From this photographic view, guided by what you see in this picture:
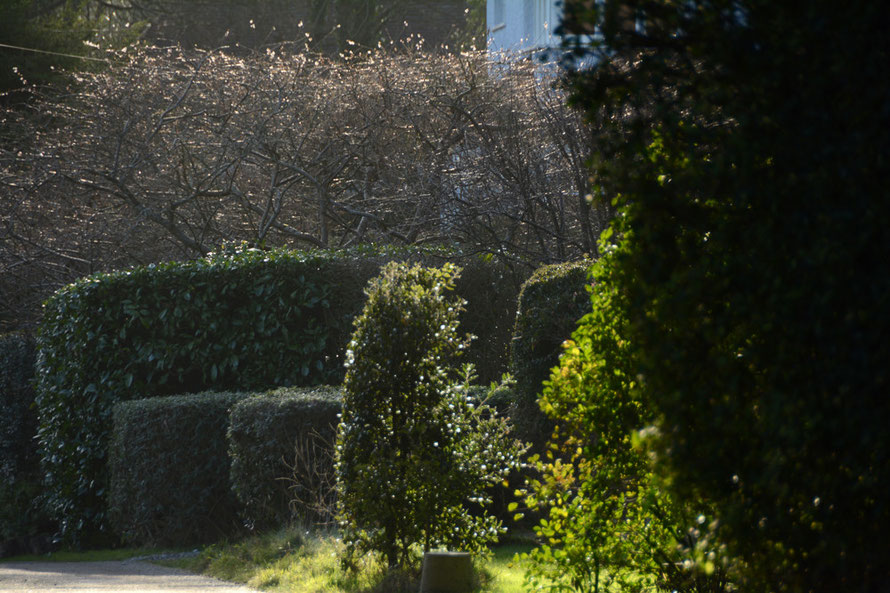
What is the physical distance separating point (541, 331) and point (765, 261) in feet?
20.6

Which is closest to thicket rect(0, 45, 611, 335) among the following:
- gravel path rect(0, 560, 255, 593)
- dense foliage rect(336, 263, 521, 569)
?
gravel path rect(0, 560, 255, 593)

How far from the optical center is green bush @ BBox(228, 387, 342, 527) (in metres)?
9.83

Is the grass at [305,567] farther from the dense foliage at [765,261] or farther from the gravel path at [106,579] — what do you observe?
the dense foliage at [765,261]

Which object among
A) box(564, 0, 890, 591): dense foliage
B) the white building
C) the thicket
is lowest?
box(564, 0, 890, 591): dense foliage

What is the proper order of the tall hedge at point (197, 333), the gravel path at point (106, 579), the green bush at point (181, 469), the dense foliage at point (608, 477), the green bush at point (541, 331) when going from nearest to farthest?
the dense foliage at point (608, 477) < the gravel path at point (106, 579) < the green bush at point (541, 331) < the green bush at point (181, 469) < the tall hedge at point (197, 333)

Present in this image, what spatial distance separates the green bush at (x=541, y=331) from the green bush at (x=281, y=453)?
1725 millimetres

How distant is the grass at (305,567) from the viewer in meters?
7.28

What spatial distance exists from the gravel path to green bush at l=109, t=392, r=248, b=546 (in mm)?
735

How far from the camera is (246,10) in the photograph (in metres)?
26.4

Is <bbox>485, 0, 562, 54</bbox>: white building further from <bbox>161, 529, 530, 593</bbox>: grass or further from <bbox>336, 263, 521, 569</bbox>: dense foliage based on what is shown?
<bbox>336, 263, 521, 569</bbox>: dense foliage

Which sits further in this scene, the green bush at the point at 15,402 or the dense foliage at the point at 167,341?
the green bush at the point at 15,402

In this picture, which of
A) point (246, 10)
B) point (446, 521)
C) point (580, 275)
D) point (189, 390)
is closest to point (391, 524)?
point (446, 521)

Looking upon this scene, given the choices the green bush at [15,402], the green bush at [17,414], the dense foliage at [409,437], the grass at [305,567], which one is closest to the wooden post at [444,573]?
the grass at [305,567]

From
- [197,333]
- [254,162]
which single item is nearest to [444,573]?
[197,333]
